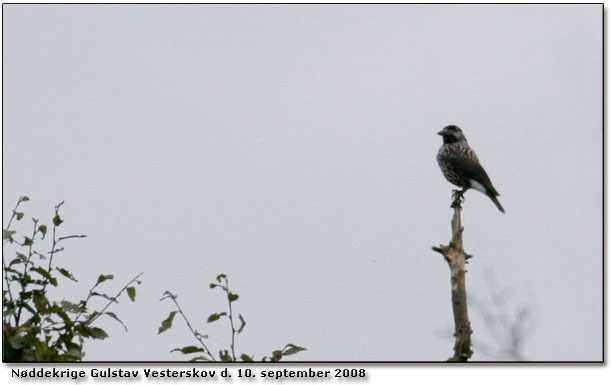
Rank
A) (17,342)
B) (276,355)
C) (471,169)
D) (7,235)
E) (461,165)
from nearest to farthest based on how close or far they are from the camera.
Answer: (17,342) → (276,355) → (7,235) → (471,169) → (461,165)

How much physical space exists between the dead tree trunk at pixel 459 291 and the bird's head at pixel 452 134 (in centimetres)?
466

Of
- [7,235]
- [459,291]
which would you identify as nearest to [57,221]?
[7,235]

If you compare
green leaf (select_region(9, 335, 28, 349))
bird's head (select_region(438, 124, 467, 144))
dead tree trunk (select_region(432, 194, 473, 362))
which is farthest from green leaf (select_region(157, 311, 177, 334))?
bird's head (select_region(438, 124, 467, 144))

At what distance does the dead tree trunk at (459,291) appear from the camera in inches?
178

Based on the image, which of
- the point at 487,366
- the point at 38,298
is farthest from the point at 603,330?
the point at 38,298

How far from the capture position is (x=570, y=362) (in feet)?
15.5

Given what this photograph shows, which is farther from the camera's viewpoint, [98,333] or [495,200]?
[495,200]

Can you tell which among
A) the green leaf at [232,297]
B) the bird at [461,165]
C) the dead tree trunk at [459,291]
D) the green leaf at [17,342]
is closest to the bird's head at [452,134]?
the bird at [461,165]

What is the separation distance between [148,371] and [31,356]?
51.4 inches

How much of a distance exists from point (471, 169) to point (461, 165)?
0.16 metres

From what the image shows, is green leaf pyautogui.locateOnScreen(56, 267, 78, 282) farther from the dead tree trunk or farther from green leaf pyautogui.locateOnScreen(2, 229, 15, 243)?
the dead tree trunk

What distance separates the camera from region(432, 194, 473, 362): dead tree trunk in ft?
14.9

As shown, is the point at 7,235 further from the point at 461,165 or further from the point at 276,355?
the point at 461,165

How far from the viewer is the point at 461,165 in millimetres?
9406
